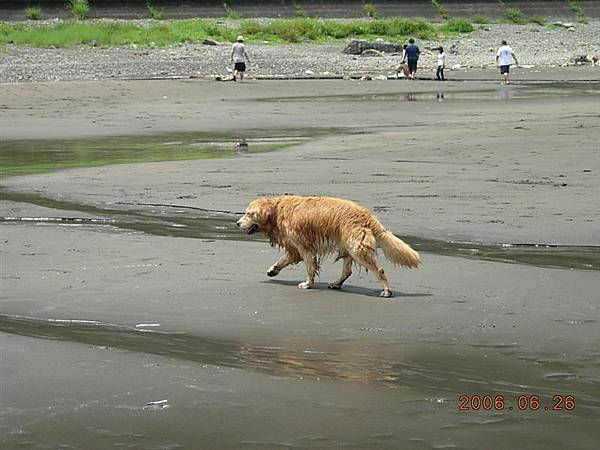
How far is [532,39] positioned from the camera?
2232 inches

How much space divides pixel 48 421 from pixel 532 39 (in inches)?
2088

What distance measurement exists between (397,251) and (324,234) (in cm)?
60

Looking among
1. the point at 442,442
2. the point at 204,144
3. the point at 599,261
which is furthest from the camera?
the point at 204,144

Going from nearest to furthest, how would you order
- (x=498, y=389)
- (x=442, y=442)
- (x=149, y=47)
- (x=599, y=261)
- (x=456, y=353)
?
(x=442, y=442)
(x=498, y=389)
(x=456, y=353)
(x=599, y=261)
(x=149, y=47)

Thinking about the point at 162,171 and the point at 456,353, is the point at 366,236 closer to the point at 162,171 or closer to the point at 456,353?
the point at 456,353

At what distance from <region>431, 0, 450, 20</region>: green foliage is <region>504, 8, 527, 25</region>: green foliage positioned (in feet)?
11.8

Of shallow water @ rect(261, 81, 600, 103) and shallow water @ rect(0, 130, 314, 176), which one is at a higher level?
shallow water @ rect(0, 130, 314, 176)

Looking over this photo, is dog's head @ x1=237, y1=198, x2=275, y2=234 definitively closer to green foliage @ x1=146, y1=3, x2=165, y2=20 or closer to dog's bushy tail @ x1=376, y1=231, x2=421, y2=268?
dog's bushy tail @ x1=376, y1=231, x2=421, y2=268

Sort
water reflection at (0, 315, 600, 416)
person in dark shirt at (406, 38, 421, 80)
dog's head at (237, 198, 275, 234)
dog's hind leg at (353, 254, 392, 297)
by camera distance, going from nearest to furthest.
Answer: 1. water reflection at (0, 315, 600, 416)
2. dog's hind leg at (353, 254, 392, 297)
3. dog's head at (237, 198, 275, 234)
4. person in dark shirt at (406, 38, 421, 80)

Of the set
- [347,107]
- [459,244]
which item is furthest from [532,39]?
[459,244]

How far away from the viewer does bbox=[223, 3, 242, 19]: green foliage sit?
5971cm

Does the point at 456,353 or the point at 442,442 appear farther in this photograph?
the point at 456,353
